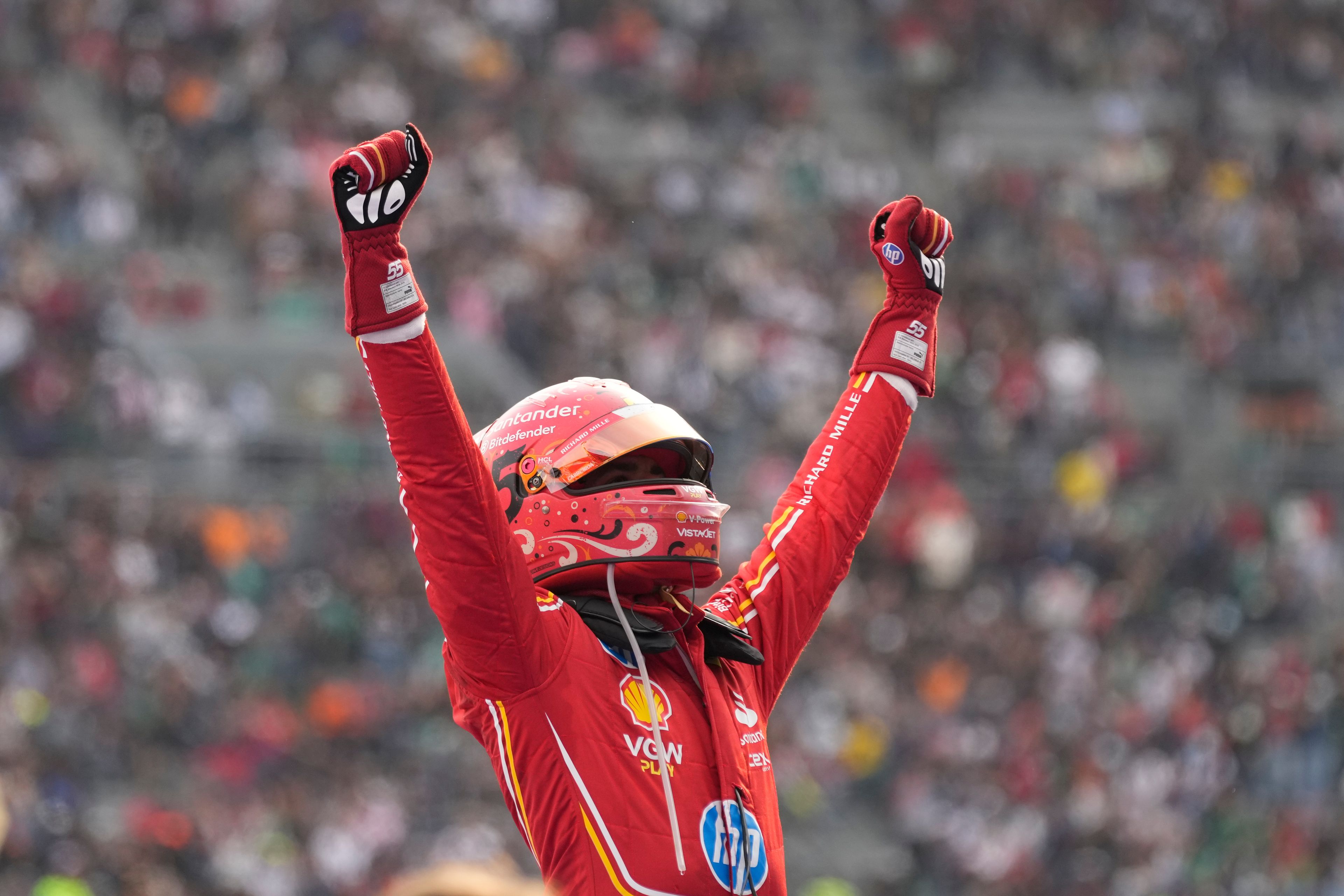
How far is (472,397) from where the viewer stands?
43.6 ft

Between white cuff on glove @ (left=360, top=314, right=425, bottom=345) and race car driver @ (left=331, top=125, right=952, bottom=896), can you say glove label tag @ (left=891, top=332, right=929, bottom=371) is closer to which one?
race car driver @ (left=331, top=125, right=952, bottom=896)

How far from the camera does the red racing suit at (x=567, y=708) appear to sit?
118 inches

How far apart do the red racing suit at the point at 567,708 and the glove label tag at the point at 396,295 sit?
0.06 m

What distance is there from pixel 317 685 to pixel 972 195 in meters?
8.19

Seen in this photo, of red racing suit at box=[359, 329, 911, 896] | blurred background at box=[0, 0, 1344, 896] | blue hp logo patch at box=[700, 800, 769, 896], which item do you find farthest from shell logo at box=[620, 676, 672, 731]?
blurred background at box=[0, 0, 1344, 896]

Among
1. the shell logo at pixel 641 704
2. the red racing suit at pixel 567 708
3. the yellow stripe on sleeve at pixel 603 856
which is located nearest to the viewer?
the red racing suit at pixel 567 708

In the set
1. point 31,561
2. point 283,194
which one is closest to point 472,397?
point 283,194

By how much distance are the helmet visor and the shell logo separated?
37cm

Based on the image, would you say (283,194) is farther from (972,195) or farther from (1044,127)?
(1044,127)

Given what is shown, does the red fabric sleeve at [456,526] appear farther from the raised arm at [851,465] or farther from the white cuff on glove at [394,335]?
the raised arm at [851,465]

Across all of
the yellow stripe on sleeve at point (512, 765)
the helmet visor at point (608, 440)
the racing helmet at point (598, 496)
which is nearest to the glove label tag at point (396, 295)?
the racing helmet at point (598, 496)

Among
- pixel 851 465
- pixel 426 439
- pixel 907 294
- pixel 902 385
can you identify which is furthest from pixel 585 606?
pixel 907 294

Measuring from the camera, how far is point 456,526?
302 centimetres

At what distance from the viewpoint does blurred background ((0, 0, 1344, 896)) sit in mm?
11133
